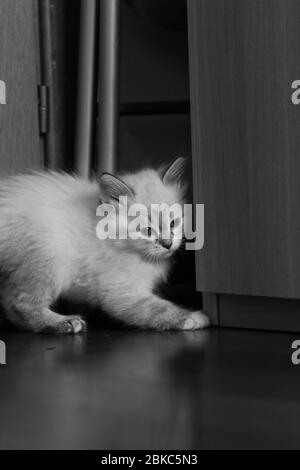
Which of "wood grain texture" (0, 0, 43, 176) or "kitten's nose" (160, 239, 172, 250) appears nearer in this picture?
"kitten's nose" (160, 239, 172, 250)

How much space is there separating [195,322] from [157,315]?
8 centimetres

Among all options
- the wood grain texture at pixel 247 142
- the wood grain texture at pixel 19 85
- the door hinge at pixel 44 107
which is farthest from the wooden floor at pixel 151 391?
the door hinge at pixel 44 107

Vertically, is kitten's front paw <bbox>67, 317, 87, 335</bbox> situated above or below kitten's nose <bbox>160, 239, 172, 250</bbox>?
below

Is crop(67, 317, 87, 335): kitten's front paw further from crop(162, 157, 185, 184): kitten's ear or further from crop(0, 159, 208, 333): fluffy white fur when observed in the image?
crop(162, 157, 185, 184): kitten's ear

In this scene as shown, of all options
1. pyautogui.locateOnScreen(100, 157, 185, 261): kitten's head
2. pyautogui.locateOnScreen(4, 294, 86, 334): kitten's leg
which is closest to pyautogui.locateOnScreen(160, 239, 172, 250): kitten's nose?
pyautogui.locateOnScreen(100, 157, 185, 261): kitten's head

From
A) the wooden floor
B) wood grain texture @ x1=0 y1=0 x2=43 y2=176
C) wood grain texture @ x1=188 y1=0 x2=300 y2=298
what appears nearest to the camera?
the wooden floor

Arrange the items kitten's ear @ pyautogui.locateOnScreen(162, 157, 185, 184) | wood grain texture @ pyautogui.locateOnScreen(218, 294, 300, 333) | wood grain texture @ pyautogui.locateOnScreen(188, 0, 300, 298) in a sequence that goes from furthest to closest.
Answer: kitten's ear @ pyautogui.locateOnScreen(162, 157, 185, 184)
wood grain texture @ pyautogui.locateOnScreen(218, 294, 300, 333)
wood grain texture @ pyautogui.locateOnScreen(188, 0, 300, 298)

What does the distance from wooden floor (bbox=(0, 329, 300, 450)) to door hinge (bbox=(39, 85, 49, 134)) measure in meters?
0.60

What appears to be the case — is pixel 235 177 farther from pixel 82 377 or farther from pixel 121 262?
pixel 82 377

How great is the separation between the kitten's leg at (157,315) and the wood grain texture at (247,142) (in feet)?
0.22

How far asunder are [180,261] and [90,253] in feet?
0.82

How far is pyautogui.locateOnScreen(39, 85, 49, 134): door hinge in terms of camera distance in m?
1.74

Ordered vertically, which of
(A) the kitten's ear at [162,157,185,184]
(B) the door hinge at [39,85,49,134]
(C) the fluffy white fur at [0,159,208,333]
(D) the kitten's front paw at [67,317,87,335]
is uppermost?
(B) the door hinge at [39,85,49,134]

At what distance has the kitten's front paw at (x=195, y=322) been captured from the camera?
1405mm
